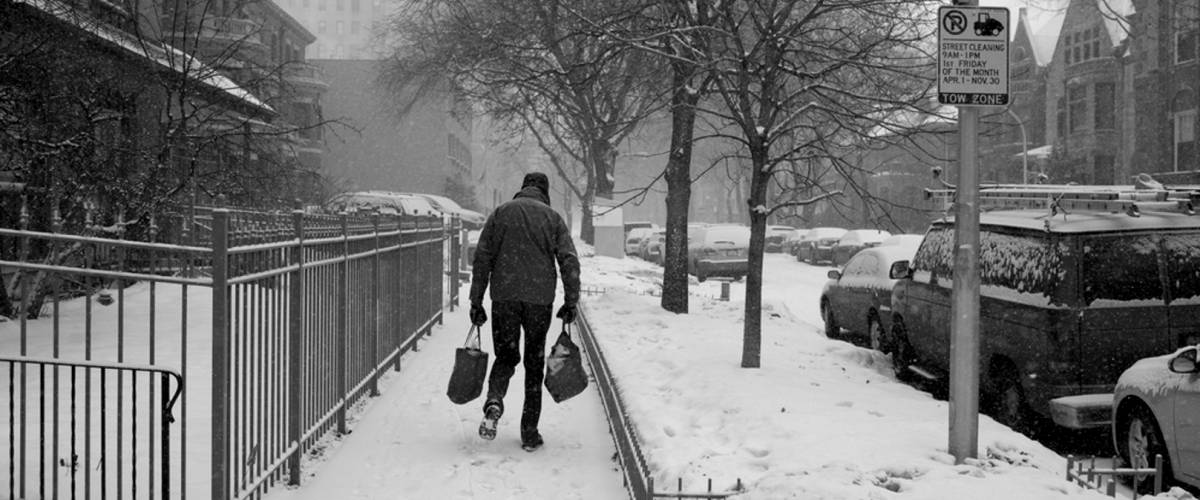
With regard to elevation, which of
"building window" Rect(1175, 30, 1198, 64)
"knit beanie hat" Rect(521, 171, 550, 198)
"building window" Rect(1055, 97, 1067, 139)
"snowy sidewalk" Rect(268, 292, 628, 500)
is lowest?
"snowy sidewalk" Rect(268, 292, 628, 500)

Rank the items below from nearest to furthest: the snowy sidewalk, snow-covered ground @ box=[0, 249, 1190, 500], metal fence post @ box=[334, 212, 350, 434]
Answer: snow-covered ground @ box=[0, 249, 1190, 500] < the snowy sidewalk < metal fence post @ box=[334, 212, 350, 434]

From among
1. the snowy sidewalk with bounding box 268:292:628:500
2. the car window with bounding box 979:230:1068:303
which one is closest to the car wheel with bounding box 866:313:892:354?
the car window with bounding box 979:230:1068:303

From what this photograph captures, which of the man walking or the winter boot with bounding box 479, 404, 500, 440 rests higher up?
the man walking

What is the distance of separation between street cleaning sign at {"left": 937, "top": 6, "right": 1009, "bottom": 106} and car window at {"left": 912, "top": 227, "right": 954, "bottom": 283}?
4294mm

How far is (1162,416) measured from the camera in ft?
21.0

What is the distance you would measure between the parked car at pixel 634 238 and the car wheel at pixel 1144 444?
128 ft

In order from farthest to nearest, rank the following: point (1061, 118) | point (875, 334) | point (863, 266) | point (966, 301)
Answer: point (1061, 118) < point (863, 266) < point (875, 334) < point (966, 301)

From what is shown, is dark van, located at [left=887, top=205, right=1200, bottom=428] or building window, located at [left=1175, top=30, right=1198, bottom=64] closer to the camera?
dark van, located at [left=887, top=205, right=1200, bottom=428]

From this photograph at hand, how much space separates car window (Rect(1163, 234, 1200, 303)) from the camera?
7.77 m

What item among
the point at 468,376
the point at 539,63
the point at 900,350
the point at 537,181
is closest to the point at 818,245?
the point at 539,63

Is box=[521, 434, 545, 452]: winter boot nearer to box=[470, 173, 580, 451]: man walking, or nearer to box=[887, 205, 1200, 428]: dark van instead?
box=[470, 173, 580, 451]: man walking

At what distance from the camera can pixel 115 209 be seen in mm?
13844

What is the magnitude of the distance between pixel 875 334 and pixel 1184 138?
30957 millimetres

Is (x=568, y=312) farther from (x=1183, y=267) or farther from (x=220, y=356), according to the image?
(x=1183, y=267)
